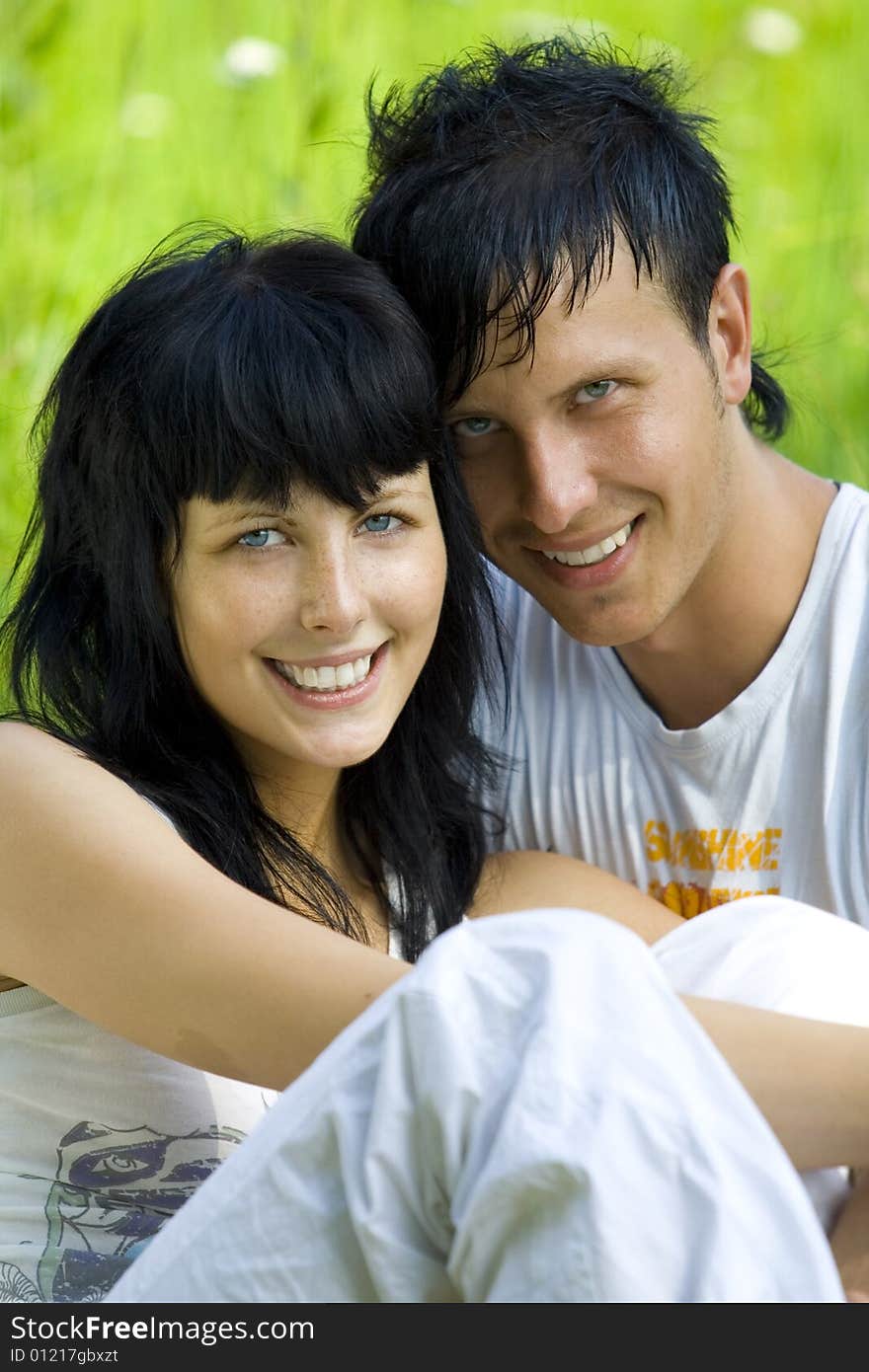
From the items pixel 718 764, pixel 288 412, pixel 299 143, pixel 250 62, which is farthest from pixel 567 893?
pixel 250 62

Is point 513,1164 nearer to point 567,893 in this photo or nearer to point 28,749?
point 28,749

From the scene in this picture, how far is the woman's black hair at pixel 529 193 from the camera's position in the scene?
1.88 m

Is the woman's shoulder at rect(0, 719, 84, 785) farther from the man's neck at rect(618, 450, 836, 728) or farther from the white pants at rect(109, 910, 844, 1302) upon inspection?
the man's neck at rect(618, 450, 836, 728)

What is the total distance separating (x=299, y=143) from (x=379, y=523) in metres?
1.91

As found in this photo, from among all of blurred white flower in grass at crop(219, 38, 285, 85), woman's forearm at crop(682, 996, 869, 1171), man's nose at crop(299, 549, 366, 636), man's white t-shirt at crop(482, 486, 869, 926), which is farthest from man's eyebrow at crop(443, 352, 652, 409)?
blurred white flower in grass at crop(219, 38, 285, 85)

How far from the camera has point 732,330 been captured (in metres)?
2.15

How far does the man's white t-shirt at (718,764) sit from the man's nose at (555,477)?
0.40 metres

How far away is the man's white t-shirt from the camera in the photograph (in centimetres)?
213

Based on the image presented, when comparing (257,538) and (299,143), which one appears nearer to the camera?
(257,538)

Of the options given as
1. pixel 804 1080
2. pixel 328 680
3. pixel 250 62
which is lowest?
pixel 804 1080

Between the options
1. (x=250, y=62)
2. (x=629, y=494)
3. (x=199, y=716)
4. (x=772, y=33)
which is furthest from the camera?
(x=772, y=33)

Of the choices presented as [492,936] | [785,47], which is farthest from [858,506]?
[785,47]

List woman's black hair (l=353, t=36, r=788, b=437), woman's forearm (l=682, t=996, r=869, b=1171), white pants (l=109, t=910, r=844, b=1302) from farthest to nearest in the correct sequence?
woman's black hair (l=353, t=36, r=788, b=437) < woman's forearm (l=682, t=996, r=869, b=1171) < white pants (l=109, t=910, r=844, b=1302)

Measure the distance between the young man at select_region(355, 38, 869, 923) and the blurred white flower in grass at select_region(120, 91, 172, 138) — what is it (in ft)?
4.52
